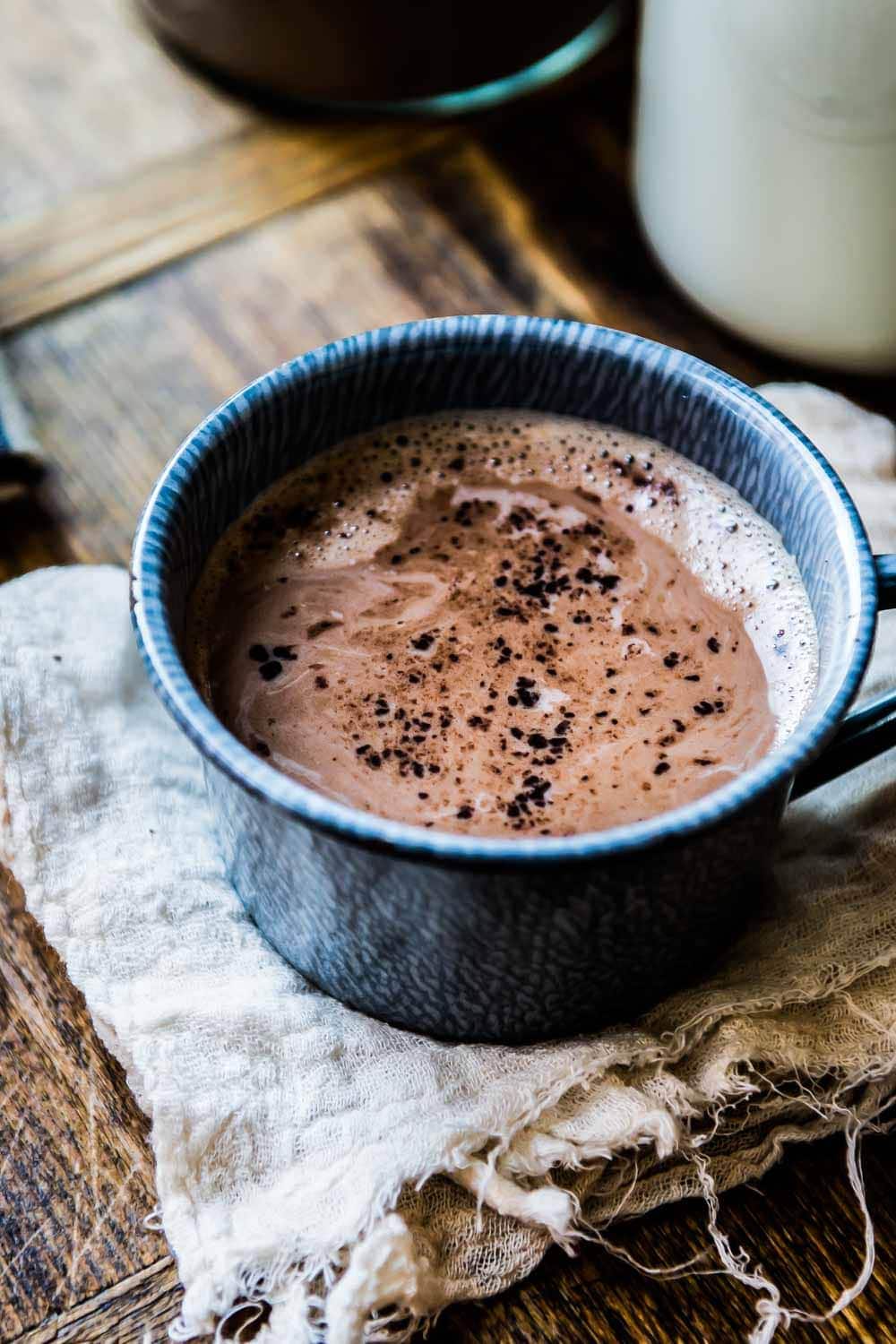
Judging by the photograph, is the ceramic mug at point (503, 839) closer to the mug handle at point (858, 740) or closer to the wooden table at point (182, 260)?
the mug handle at point (858, 740)

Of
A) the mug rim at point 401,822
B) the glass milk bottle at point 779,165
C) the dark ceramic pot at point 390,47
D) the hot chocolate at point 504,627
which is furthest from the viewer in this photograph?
the dark ceramic pot at point 390,47

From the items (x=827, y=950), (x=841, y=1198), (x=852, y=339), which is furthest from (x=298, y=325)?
(x=841, y=1198)

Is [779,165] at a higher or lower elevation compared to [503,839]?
higher

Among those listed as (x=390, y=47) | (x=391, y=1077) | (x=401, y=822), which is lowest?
(x=391, y=1077)

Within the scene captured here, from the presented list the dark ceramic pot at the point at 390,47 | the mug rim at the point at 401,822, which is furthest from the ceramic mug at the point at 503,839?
the dark ceramic pot at the point at 390,47

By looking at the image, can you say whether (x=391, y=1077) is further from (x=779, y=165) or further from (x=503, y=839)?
(x=779, y=165)

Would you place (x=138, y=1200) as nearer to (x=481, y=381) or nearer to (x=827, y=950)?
Result: (x=827, y=950)

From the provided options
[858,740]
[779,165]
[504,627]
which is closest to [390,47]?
[779,165]

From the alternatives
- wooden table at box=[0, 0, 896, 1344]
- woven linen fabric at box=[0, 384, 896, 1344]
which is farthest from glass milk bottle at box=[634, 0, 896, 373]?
woven linen fabric at box=[0, 384, 896, 1344]
